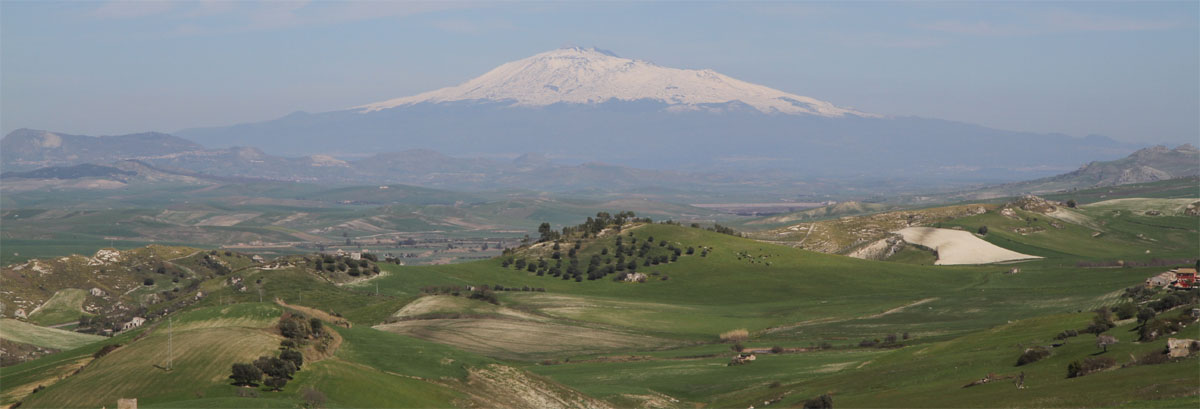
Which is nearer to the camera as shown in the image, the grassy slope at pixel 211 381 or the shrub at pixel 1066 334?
the grassy slope at pixel 211 381

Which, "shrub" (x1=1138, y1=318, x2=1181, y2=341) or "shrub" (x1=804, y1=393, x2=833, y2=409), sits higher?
"shrub" (x1=1138, y1=318, x2=1181, y2=341)

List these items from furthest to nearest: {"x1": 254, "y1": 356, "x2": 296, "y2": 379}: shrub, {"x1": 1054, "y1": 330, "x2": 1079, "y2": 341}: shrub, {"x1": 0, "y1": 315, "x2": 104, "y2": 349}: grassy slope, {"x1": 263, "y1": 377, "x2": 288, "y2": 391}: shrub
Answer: {"x1": 0, "y1": 315, "x2": 104, "y2": 349}: grassy slope → {"x1": 1054, "y1": 330, "x2": 1079, "y2": 341}: shrub → {"x1": 254, "y1": 356, "x2": 296, "y2": 379}: shrub → {"x1": 263, "y1": 377, "x2": 288, "y2": 391}: shrub

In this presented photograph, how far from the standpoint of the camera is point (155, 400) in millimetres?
52750

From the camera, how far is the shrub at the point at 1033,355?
57344 mm

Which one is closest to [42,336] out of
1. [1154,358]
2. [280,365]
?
[280,365]

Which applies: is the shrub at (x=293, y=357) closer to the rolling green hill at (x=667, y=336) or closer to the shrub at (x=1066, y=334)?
the rolling green hill at (x=667, y=336)

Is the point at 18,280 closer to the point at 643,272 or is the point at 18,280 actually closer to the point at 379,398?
the point at 643,272

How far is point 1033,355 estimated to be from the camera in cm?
5756

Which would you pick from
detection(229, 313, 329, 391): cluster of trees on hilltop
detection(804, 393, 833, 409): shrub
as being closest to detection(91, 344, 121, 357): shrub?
detection(229, 313, 329, 391): cluster of trees on hilltop

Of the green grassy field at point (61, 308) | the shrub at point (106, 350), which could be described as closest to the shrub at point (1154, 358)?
the shrub at point (106, 350)

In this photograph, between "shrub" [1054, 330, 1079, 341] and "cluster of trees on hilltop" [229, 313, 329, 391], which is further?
"shrub" [1054, 330, 1079, 341]

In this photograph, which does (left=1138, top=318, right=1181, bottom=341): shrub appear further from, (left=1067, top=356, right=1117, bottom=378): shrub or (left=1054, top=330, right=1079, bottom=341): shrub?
(left=1054, top=330, right=1079, bottom=341): shrub

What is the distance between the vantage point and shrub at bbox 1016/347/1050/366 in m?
57.3

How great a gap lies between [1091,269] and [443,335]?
97.5 m
